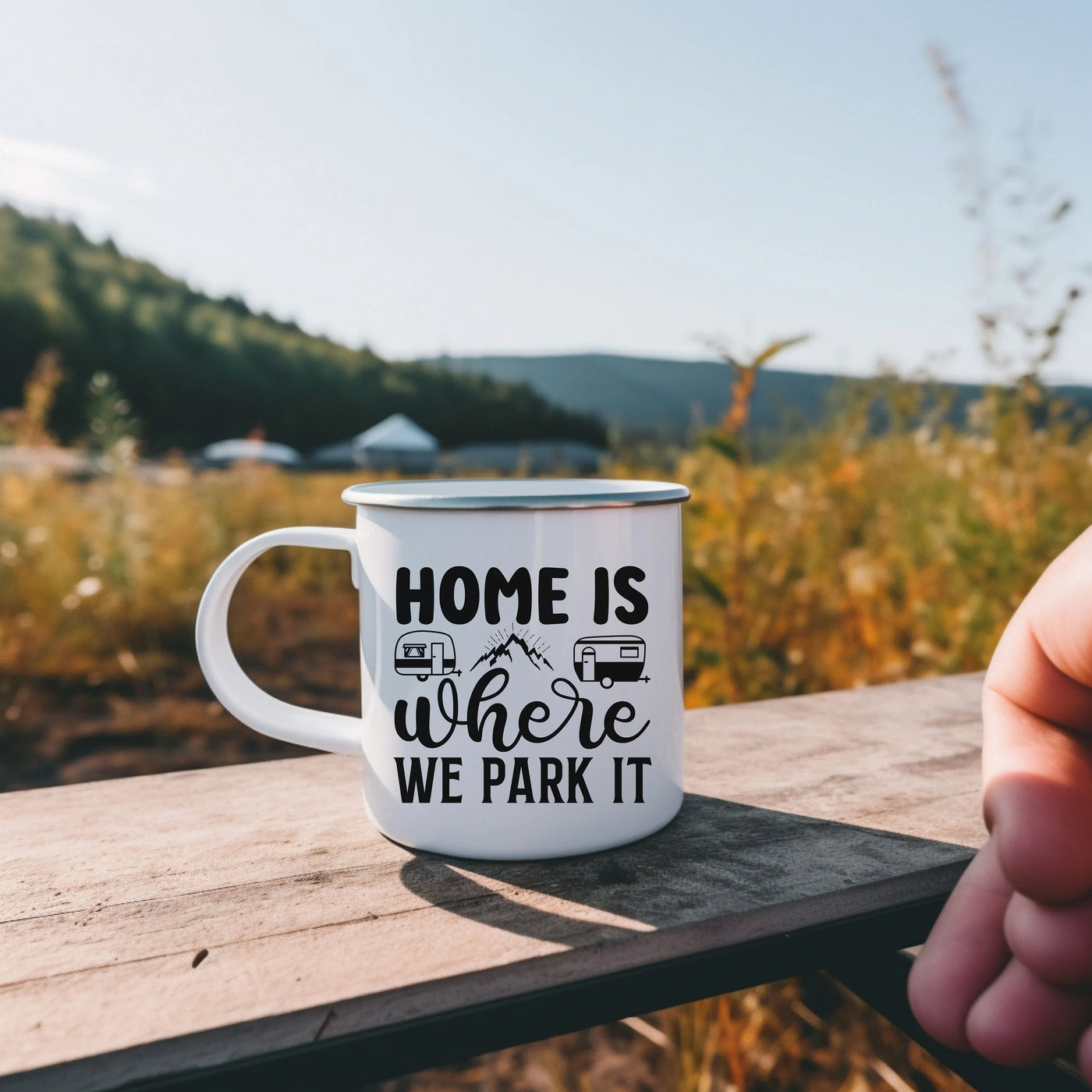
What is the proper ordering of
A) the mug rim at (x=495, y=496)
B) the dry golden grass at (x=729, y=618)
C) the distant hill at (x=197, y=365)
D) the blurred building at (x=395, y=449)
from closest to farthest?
the mug rim at (x=495, y=496), the dry golden grass at (x=729, y=618), the blurred building at (x=395, y=449), the distant hill at (x=197, y=365)

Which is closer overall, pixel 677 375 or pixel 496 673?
pixel 496 673

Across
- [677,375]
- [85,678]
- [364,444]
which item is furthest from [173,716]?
[677,375]

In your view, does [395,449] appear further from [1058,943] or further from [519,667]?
[1058,943]

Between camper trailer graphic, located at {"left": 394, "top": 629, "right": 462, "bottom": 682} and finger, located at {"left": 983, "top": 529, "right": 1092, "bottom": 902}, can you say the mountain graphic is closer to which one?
camper trailer graphic, located at {"left": 394, "top": 629, "right": 462, "bottom": 682}

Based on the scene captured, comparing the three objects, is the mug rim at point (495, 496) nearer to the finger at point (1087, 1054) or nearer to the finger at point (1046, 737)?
the finger at point (1046, 737)

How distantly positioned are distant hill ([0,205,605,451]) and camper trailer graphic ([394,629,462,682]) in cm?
2053

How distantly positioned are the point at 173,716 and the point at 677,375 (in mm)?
13678

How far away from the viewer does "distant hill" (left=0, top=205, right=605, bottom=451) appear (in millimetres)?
21250

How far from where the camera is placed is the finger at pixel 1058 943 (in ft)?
1.45

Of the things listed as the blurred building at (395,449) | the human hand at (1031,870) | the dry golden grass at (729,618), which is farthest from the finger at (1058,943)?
the blurred building at (395,449)

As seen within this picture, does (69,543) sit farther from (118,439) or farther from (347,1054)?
(347,1054)

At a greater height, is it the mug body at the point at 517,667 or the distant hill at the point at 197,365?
the distant hill at the point at 197,365

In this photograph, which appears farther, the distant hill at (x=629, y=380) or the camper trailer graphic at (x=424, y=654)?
the distant hill at (x=629, y=380)

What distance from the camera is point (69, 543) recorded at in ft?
10.7
